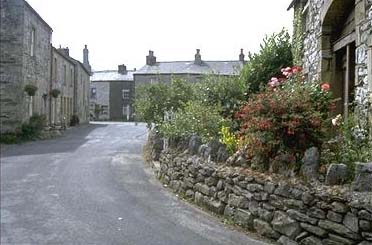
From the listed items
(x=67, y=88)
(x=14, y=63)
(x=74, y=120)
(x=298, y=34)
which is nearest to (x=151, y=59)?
(x=74, y=120)

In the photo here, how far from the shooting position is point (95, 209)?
354 inches

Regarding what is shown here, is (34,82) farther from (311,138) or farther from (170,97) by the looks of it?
(311,138)

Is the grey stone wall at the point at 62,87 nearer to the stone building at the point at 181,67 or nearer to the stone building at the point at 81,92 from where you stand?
the stone building at the point at 81,92

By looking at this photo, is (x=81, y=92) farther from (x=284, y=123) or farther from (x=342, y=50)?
(x=284, y=123)

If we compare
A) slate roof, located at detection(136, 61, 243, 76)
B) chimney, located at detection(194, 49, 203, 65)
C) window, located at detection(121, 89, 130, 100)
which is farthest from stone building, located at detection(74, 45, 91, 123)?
window, located at detection(121, 89, 130, 100)

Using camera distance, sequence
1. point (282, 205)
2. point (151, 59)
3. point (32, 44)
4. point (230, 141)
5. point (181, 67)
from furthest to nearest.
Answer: point (151, 59), point (181, 67), point (32, 44), point (230, 141), point (282, 205)

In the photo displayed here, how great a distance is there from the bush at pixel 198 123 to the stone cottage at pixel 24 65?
13975 millimetres

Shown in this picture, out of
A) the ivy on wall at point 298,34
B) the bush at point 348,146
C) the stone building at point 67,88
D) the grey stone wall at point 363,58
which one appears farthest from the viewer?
the stone building at point 67,88

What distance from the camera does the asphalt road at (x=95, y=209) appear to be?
7.05 meters

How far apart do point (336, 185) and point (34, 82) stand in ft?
76.7

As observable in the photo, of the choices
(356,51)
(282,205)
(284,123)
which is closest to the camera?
(282,205)

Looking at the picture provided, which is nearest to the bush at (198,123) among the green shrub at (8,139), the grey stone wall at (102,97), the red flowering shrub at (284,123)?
the red flowering shrub at (284,123)

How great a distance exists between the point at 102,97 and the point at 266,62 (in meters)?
52.9

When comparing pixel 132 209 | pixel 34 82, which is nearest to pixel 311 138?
pixel 132 209
